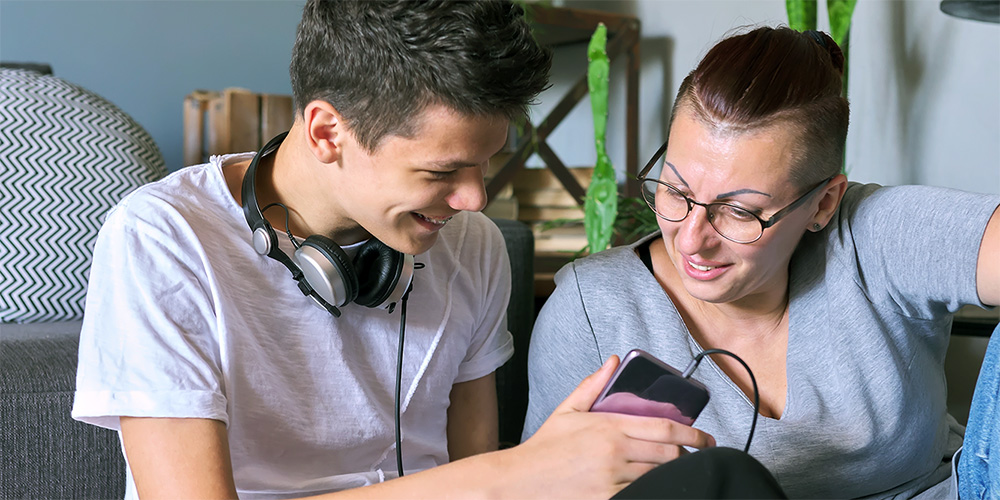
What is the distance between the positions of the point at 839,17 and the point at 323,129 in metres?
1.27

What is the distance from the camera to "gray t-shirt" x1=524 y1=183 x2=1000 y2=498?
952mm

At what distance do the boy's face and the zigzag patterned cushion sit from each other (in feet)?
1.65

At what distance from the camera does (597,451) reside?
0.70 metres

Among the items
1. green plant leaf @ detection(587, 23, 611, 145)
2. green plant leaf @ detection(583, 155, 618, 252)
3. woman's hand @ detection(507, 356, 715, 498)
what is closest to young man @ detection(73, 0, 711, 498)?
woman's hand @ detection(507, 356, 715, 498)

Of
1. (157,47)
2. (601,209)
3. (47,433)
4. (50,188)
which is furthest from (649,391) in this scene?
(157,47)

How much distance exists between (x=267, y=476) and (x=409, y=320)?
0.24 meters

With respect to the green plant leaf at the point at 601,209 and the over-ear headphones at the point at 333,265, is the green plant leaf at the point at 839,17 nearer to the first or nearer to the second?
the green plant leaf at the point at 601,209

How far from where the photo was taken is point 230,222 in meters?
0.88

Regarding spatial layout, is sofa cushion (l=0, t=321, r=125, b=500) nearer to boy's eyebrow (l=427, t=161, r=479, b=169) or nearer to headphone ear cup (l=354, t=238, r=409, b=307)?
headphone ear cup (l=354, t=238, r=409, b=307)

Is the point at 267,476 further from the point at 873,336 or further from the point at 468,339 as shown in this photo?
the point at 873,336

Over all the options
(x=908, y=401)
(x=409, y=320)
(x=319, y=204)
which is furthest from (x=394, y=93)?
(x=908, y=401)

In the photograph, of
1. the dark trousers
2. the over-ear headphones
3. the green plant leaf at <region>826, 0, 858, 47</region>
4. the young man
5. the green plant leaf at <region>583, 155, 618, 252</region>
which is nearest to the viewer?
the dark trousers

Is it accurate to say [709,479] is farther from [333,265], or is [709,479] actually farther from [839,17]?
[839,17]

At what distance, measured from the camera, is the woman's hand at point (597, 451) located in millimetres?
702
